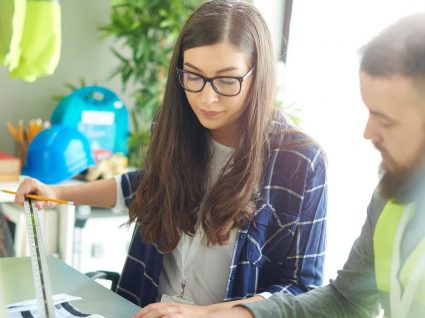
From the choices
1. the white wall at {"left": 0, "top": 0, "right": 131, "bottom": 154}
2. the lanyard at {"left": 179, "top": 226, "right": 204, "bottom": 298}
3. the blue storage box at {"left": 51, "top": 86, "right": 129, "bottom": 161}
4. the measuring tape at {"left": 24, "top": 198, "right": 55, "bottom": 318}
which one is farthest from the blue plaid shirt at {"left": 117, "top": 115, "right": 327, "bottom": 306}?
the white wall at {"left": 0, "top": 0, "right": 131, "bottom": 154}

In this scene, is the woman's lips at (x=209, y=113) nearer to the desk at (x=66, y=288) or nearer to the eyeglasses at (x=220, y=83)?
the eyeglasses at (x=220, y=83)

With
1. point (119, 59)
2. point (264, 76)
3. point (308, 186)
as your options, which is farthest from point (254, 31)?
point (119, 59)

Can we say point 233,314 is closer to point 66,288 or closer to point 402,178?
point 402,178

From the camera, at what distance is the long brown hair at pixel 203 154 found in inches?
51.9

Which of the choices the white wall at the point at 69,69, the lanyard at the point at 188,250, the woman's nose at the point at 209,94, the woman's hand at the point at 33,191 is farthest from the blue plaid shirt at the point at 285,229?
the white wall at the point at 69,69

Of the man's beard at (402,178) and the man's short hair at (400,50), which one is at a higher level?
the man's short hair at (400,50)

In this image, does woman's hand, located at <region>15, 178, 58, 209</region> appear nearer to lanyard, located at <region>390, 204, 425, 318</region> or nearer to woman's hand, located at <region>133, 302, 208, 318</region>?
woman's hand, located at <region>133, 302, 208, 318</region>

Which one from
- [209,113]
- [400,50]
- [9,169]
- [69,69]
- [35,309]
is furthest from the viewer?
[69,69]

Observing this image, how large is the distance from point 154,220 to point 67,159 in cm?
109

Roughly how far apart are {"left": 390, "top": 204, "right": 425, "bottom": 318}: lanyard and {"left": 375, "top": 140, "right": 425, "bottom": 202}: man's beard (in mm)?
26

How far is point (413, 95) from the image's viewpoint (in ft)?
2.47

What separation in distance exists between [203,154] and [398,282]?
0.76m

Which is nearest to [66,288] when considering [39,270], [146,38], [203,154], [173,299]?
[39,270]

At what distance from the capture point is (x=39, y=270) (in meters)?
1.24
